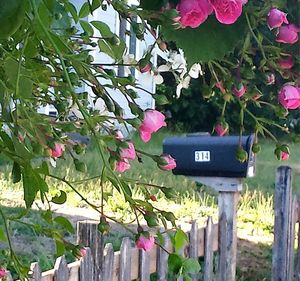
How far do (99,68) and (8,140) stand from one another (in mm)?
165

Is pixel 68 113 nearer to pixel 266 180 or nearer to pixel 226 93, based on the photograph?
pixel 226 93

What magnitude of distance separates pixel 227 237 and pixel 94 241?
3.42ft

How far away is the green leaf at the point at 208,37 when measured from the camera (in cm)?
89

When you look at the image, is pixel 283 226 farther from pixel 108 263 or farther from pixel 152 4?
pixel 152 4

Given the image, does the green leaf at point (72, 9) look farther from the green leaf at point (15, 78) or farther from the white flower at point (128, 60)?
the green leaf at point (15, 78)

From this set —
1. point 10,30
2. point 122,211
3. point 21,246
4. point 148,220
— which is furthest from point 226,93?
point 122,211

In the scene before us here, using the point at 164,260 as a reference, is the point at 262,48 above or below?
above

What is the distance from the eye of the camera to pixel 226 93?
3.92ft

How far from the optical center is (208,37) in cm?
90

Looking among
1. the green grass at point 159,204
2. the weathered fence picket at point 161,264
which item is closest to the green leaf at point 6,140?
the weathered fence picket at point 161,264

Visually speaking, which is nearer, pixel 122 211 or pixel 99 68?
pixel 99 68

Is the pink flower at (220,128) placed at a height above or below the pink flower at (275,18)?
below

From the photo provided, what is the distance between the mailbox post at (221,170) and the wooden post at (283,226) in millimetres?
301

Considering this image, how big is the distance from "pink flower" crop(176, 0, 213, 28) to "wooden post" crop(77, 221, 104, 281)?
2035 millimetres
